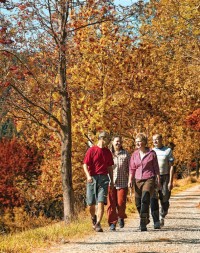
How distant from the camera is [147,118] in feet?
82.8

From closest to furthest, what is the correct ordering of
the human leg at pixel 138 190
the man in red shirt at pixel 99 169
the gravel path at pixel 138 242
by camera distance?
1. the gravel path at pixel 138 242
2. the man in red shirt at pixel 99 169
3. the human leg at pixel 138 190

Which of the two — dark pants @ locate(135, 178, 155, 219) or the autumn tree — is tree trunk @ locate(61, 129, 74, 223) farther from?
dark pants @ locate(135, 178, 155, 219)

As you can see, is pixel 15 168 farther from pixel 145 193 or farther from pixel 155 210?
pixel 145 193

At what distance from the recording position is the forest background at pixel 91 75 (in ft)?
48.2

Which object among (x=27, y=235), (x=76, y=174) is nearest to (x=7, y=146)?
(x=76, y=174)

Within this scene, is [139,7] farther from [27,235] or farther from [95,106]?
[95,106]

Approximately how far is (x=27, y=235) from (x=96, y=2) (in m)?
6.48

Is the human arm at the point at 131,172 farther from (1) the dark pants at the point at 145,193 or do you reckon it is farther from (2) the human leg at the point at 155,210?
(2) the human leg at the point at 155,210

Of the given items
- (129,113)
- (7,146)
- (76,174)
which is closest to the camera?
(129,113)

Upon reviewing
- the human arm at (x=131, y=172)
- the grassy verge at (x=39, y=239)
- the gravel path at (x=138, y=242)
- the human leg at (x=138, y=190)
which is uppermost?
the human arm at (x=131, y=172)

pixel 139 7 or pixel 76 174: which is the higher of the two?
pixel 139 7

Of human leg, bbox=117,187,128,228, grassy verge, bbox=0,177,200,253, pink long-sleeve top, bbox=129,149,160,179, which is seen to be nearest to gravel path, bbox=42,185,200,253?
grassy verge, bbox=0,177,200,253

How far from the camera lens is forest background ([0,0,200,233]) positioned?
14.7 meters

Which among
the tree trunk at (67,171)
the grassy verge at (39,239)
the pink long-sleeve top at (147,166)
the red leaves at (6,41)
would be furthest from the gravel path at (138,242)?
the red leaves at (6,41)
